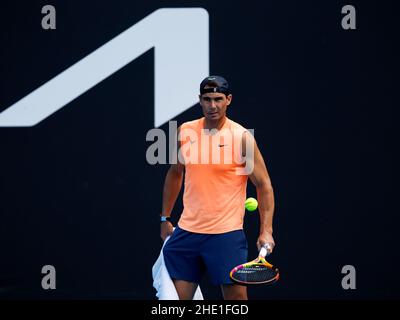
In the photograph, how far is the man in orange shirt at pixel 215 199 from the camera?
5270 millimetres

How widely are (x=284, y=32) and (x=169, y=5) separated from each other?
83cm

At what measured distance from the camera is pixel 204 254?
5309 mm

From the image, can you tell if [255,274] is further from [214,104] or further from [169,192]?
[214,104]

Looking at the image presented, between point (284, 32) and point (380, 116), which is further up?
point (284, 32)

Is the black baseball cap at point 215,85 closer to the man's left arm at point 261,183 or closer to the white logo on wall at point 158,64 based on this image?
the man's left arm at point 261,183

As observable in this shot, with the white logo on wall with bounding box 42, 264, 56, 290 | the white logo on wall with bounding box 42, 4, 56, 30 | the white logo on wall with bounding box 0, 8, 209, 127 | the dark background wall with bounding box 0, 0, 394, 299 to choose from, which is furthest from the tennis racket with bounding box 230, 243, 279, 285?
the white logo on wall with bounding box 42, 4, 56, 30

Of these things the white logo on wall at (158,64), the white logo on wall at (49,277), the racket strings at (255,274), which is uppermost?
the white logo on wall at (158,64)

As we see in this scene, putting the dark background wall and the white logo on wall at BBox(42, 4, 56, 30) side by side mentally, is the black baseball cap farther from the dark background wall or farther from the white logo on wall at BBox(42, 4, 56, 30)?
the white logo on wall at BBox(42, 4, 56, 30)

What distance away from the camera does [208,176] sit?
5.26m

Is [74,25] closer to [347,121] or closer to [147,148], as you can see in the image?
[147,148]

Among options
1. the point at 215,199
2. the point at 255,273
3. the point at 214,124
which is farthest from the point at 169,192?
the point at 255,273

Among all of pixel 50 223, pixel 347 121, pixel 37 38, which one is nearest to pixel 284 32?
pixel 347 121

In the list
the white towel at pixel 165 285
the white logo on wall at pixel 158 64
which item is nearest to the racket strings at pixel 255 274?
the white towel at pixel 165 285

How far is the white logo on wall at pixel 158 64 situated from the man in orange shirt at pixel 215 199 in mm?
1057
